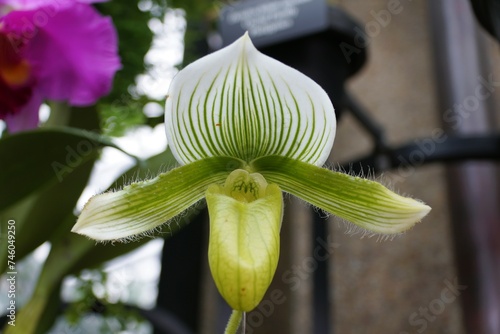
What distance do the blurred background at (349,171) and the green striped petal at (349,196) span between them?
0.03 meters

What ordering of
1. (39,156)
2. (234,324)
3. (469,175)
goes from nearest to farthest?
(234,324), (39,156), (469,175)

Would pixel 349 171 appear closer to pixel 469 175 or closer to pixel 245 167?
pixel 245 167

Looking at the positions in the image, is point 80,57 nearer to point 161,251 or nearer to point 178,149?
point 178,149

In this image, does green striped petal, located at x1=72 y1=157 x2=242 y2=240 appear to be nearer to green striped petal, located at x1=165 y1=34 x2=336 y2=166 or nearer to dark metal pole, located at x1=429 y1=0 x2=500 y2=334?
green striped petal, located at x1=165 y1=34 x2=336 y2=166

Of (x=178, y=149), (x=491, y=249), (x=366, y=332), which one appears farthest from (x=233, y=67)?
(x=366, y=332)

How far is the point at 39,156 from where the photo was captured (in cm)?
48

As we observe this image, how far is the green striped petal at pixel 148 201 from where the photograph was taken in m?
0.34

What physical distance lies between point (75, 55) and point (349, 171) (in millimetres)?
304

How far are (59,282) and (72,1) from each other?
30cm

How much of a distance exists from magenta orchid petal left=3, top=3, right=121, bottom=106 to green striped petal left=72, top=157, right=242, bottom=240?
0.20 meters

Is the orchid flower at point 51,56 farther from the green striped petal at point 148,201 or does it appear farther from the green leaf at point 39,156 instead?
the green striped petal at point 148,201

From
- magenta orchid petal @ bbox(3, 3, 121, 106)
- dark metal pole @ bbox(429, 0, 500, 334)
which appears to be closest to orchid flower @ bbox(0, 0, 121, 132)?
magenta orchid petal @ bbox(3, 3, 121, 106)

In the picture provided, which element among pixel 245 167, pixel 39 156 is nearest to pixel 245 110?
pixel 245 167

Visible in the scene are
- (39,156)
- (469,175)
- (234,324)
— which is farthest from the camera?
(469,175)
